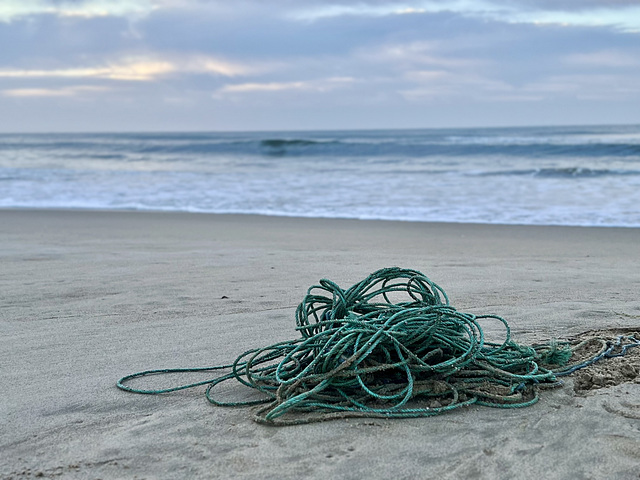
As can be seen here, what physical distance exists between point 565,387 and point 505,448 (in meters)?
0.69

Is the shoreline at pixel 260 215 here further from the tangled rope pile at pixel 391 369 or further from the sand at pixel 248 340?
the tangled rope pile at pixel 391 369

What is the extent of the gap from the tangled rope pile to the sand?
80 mm

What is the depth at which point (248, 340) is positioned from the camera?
354 cm

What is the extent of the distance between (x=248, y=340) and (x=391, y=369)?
113 cm

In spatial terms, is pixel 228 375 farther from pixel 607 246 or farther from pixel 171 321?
pixel 607 246

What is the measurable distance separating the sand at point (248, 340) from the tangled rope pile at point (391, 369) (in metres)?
0.08

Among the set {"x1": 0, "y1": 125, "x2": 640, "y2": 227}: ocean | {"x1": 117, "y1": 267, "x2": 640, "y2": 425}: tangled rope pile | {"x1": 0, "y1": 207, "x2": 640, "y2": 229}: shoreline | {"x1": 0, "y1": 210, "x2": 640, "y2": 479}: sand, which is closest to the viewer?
{"x1": 0, "y1": 210, "x2": 640, "y2": 479}: sand

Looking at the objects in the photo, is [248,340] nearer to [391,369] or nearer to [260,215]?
[391,369]

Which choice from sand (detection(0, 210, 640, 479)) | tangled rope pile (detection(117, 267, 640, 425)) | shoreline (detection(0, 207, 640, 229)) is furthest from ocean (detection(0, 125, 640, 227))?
tangled rope pile (detection(117, 267, 640, 425))

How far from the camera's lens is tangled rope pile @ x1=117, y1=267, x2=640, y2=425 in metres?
2.47

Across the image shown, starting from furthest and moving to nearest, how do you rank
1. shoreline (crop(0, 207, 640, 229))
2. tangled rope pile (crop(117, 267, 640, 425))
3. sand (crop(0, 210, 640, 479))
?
shoreline (crop(0, 207, 640, 229)), tangled rope pile (crop(117, 267, 640, 425)), sand (crop(0, 210, 640, 479))

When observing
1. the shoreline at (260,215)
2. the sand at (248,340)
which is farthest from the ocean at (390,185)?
the sand at (248,340)

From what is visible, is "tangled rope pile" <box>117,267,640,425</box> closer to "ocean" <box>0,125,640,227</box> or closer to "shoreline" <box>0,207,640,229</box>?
"shoreline" <box>0,207,640,229</box>

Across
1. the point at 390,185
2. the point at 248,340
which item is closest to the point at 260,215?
the point at 390,185
